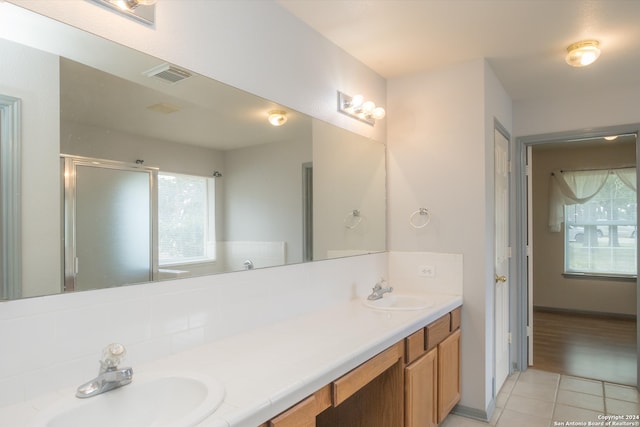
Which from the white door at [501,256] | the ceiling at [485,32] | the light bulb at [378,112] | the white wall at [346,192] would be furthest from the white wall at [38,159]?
the white door at [501,256]

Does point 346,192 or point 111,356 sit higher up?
point 346,192

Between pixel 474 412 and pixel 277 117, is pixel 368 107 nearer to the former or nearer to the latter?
pixel 277 117

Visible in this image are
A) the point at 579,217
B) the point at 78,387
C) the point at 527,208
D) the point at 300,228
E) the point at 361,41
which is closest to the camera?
the point at 78,387

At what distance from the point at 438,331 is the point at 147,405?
1679 mm

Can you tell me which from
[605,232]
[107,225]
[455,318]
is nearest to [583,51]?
[455,318]

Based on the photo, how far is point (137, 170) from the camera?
1.42 metres

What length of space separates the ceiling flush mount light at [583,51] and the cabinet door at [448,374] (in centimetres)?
191

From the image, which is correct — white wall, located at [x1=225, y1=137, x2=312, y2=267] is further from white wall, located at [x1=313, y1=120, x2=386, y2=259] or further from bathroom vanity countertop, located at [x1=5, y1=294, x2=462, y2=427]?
bathroom vanity countertop, located at [x1=5, y1=294, x2=462, y2=427]

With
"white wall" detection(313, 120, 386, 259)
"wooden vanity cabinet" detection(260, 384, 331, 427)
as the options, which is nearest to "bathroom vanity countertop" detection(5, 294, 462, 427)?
"wooden vanity cabinet" detection(260, 384, 331, 427)

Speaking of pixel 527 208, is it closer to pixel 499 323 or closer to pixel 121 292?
pixel 499 323

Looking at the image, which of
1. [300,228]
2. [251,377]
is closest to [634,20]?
[300,228]

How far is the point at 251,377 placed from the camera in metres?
1.26

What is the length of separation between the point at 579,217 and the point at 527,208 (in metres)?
2.93

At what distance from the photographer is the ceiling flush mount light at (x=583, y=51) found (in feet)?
7.99
